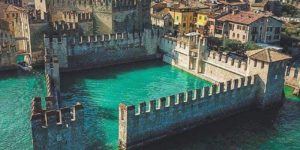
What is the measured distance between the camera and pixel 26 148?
69.6 feet

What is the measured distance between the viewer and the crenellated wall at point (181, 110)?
21.3 meters

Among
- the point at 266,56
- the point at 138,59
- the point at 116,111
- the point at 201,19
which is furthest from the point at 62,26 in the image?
the point at 201,19

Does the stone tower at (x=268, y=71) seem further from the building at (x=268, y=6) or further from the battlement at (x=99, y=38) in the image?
the building at (x=268, y=6)

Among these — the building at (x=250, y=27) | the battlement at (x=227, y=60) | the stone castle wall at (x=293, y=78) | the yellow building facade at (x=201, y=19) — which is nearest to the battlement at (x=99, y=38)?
the battlement at (x=227, y=60)

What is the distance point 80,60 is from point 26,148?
53.8 feet

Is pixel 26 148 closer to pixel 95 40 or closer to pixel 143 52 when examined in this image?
pixel 95 40

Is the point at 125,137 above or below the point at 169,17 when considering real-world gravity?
below

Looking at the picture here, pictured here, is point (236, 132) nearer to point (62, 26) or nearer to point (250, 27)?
point (62, 26)

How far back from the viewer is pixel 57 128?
52.7 feet

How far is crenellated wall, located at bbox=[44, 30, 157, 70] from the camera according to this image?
35062 millimetres

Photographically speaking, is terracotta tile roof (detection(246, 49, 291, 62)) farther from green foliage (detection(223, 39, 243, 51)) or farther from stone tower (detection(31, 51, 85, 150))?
green foliage (detection(223, 39, 243, 51))

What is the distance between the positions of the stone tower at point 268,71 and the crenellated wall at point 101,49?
1481 cm

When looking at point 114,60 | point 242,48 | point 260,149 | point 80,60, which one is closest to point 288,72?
point 242,48

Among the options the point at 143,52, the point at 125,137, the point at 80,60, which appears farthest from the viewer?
the point at 143,52
